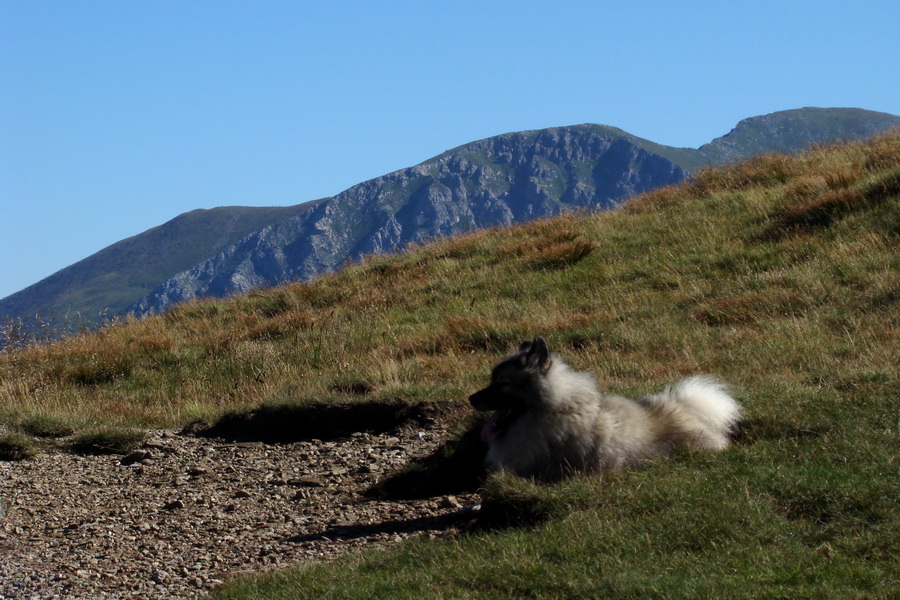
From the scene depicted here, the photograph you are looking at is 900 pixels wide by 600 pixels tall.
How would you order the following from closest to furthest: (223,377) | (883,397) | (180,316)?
1. (883,397)
2. (223,377)
3. (180,316)

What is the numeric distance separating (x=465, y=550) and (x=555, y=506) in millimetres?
662

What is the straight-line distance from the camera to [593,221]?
18.3 meters

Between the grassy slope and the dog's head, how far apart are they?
709mm

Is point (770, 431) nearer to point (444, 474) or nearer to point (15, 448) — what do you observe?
point (444, 474)

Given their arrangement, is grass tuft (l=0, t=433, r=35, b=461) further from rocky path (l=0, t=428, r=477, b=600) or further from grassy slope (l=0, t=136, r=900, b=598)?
grassy slope (l=0, t=136, r=900, b=598)

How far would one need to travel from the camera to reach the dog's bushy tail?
630 centimetres

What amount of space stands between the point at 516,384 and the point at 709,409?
1369 millimetres

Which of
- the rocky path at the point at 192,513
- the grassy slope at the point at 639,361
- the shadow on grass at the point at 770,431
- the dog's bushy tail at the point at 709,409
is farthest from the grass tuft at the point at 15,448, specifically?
the shadow on grass at the point at 770,431

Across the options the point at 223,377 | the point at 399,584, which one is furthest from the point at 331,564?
the point at 223,377

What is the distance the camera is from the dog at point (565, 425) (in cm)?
605

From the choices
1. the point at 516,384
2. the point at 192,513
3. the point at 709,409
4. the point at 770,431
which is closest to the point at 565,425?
the point at 516,384

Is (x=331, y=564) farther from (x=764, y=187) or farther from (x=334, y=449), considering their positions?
(x=764, y=187)

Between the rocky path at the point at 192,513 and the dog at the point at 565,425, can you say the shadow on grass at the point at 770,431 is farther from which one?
the rocky path at the point at 192,513

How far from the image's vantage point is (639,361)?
32.1 feet
